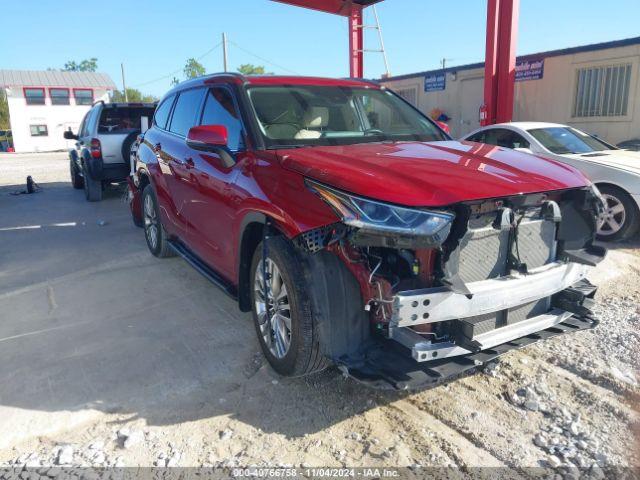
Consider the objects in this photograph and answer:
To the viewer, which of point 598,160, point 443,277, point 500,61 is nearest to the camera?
point 443,277

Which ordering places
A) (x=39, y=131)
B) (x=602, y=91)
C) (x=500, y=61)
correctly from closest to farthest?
1. (x=500, y=61)
2. (x=602, y=91)
3. (x=39, y=131)

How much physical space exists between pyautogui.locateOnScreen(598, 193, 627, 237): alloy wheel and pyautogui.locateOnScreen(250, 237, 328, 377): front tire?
5012 mm

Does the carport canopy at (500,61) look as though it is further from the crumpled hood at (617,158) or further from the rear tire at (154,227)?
the rear tire at (154,227)

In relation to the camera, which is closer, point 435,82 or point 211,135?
point 211,135

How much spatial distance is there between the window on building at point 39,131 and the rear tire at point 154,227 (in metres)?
45.7

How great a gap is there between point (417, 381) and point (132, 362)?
2122mm

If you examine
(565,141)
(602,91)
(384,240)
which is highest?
(602,91)

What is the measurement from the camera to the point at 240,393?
3191 millimetres

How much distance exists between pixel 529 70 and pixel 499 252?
11.9 meters

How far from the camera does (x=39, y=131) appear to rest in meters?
45.1

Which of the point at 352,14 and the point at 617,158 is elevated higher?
the point at 352,14

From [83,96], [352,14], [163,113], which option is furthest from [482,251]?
[83,96]

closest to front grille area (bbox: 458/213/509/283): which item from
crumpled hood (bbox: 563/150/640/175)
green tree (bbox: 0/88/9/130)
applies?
crumpled hood (bbox: 563/150/640/175)

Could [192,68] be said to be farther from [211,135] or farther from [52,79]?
[211,135]
